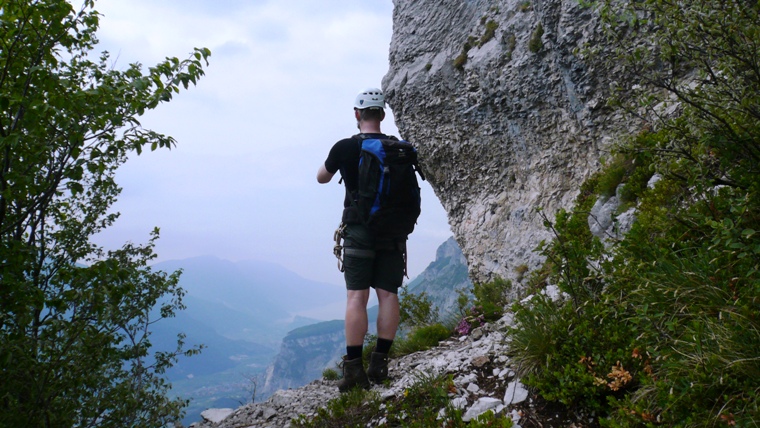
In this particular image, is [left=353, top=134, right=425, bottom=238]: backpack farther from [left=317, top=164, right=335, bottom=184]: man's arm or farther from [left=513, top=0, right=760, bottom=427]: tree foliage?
[left=513, top=0, right=760, bottom=427]: tree foliage

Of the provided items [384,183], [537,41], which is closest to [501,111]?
[537,41]

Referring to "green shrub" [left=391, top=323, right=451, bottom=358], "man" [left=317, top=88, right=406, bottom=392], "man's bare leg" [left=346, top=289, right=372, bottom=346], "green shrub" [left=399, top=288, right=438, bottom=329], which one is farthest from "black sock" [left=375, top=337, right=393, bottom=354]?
"green shrub" [left=399, top=288, right=438, bottom=329]

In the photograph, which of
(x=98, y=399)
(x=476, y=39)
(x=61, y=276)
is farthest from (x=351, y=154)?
(x=476, y=39)

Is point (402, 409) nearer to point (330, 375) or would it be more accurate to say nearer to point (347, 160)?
point (347, 160)

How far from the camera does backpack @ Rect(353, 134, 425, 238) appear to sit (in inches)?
206

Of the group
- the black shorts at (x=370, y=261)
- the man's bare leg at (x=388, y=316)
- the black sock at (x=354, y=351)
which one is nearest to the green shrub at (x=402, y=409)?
the black sock at (x=354, y=351)

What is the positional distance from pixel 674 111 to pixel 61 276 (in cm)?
796

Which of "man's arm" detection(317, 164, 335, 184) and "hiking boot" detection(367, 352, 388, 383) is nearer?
"man's arm" detection(317, 164, 335, 184)

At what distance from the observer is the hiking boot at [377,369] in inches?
223

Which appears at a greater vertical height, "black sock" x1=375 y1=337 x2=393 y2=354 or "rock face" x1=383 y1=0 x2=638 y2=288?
"rock face" x1=383 y1=0 x2=638 y2=288

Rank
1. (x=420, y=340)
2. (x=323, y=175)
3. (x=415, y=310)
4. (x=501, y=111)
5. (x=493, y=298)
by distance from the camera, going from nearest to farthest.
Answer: (x=323, y=175) < (x=420, y=340) < (x=493, y=298) < (x=501, y=111) < (x=415, y=310)

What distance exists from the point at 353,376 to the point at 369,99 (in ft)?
10.6

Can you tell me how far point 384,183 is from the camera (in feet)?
17.2

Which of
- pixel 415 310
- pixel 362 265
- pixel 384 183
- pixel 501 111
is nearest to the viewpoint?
pixel 384 183
